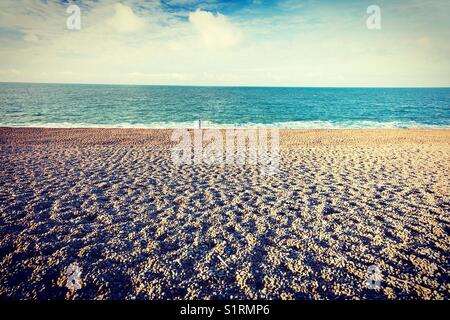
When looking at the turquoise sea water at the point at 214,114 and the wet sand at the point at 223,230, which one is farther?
the turquoise sea water at the point at 214,114

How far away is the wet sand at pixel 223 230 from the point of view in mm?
3963

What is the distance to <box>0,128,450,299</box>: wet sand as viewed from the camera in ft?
13.0

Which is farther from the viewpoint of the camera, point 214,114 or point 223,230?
point 214,114

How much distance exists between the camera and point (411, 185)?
8258 millimetres

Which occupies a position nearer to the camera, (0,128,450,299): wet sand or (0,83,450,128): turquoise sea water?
(0,128,450,299): wet sand

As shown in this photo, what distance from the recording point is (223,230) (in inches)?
218

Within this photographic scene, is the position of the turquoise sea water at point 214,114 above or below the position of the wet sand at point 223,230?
above

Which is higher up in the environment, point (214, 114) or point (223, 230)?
point (214, 114)

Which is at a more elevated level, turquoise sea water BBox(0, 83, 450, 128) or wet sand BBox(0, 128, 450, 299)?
turquoise sea water BBox(0, 83, 450, 128)
